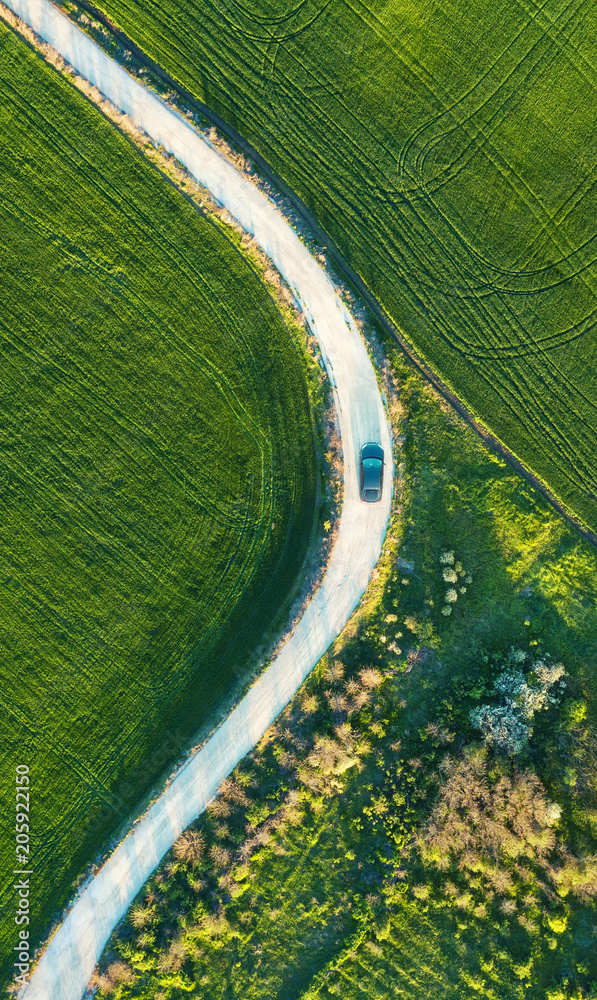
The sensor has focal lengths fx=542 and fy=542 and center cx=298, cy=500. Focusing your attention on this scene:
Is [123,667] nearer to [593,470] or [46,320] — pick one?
[46,320]

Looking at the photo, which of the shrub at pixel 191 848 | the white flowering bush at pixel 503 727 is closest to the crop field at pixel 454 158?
the white flowering bush at pixel 503 727

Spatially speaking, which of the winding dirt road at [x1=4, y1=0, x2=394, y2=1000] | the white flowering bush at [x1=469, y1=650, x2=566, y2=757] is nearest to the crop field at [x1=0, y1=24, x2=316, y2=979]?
the winding dirt road at [x1=4, y1=0, x2=394, y2=1000]

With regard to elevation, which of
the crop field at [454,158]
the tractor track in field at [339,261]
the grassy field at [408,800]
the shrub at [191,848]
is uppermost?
the crop field at [454,158]

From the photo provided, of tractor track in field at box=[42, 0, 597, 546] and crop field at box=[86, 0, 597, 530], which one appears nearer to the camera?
crop field at box=[86, 0, 597, 530]

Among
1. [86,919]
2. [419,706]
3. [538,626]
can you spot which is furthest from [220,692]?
[538,626]

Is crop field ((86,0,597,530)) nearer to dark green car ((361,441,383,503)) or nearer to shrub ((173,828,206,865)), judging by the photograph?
dark green car ((361,441,383,503))

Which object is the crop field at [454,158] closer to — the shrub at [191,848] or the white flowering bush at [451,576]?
the white flowering bush at [451,576]
